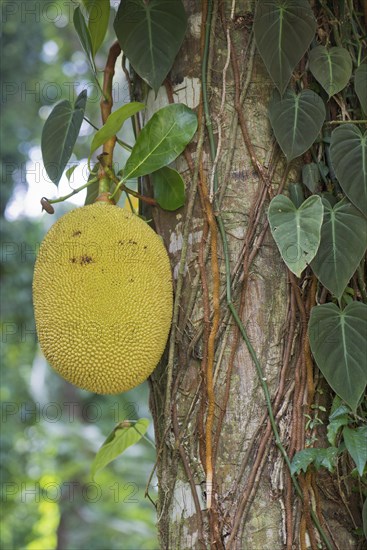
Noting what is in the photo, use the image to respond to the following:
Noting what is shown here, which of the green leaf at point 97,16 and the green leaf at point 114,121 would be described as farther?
the green leaf at point 97,16

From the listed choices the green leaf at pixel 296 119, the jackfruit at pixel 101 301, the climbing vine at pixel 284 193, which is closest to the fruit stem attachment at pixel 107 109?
the climbing vine at pixel 284 193

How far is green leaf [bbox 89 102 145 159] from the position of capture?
1068mm

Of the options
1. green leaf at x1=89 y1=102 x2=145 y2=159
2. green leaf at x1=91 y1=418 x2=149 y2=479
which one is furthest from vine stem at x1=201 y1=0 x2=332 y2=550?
green leaf at x1=91 y1=418 x2=149 y2=479

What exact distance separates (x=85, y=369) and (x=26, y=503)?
12.8ft

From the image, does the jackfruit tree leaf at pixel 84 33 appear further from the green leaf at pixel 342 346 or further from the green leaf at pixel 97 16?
the green leaf at pixel 342 346

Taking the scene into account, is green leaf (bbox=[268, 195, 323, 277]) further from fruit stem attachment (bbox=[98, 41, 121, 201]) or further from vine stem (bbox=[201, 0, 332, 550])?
fruit stem attachment (bbox=[98, 41, 121, 201])

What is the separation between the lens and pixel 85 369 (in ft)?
3.09

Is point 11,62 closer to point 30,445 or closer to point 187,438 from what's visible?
point 30,445

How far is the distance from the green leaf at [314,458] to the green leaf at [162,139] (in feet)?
1.54

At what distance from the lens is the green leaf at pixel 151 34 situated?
1.10 meters

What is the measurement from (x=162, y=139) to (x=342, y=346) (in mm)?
411

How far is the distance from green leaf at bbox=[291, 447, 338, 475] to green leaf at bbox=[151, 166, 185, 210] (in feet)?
1.34

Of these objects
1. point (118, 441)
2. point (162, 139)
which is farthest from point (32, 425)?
point (162, 139)

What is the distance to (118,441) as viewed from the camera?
1.30 metres
